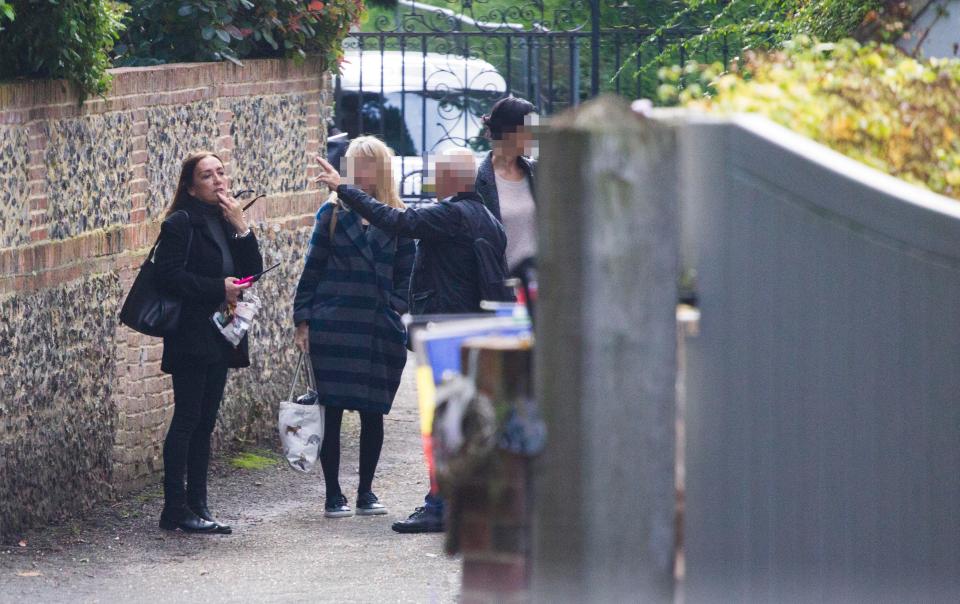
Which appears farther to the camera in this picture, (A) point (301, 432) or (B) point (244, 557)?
(A) point (301, 432)

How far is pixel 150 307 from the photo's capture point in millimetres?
6883

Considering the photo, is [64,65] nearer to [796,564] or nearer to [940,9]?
[940,9]

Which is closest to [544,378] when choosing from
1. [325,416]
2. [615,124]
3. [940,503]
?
[615,124]

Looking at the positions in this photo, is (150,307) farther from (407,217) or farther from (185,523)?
(407,217)

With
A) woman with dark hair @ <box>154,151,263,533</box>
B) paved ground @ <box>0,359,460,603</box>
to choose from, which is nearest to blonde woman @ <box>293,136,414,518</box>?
woman with dark hair @ <box>154,151,263,533</box>

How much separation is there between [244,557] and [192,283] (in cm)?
118

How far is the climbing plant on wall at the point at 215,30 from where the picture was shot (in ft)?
28.3

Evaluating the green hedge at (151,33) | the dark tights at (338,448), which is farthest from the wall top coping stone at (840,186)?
the dark tights at (338,448)

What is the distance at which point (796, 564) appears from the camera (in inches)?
130

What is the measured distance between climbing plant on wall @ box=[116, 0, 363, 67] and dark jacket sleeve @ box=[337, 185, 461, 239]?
7.49 feet

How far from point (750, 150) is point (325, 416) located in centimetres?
469

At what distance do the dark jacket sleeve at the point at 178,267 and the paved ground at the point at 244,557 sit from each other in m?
1.09

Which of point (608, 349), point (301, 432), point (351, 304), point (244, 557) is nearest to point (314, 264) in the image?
point (351, 304)

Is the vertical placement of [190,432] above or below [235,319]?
below
